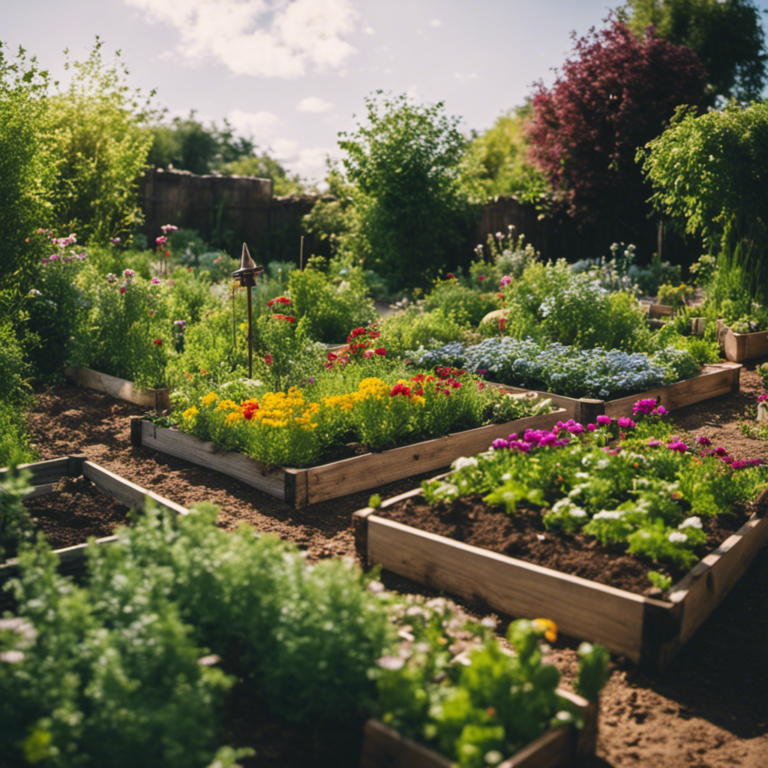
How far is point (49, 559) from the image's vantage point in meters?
2.35

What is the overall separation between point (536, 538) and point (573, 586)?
46cm

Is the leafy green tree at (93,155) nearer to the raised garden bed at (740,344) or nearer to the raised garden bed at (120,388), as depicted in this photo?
the raised garden bed at (120,388)

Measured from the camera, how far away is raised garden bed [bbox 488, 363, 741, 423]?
6016 millimetres

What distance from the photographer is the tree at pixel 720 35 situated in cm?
2441

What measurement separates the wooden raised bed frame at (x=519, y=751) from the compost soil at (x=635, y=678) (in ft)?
0.56

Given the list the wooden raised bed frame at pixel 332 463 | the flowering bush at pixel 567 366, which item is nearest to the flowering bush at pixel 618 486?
the wooden raised bed frame at pixel 332 463

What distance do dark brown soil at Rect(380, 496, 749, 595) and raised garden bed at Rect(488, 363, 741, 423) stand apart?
2.17 meters

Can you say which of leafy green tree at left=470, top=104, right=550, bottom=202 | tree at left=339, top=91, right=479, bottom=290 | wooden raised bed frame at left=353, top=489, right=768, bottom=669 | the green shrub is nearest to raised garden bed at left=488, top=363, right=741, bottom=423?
wooden raised bed frame at left=353, top=489, right=768, bottom=669

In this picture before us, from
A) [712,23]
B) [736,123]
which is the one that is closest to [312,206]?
[736,123]

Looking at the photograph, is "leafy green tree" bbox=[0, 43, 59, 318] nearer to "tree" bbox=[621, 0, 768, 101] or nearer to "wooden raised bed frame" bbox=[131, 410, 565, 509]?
"wooden raised bed frame" bbox=[131, 410, 565, 509]

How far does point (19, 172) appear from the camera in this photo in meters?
6.74

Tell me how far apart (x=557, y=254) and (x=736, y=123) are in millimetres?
7560

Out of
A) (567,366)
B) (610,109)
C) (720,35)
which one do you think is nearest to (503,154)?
(720,35)

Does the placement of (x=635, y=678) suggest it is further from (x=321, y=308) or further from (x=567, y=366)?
(x=321, y=308)
